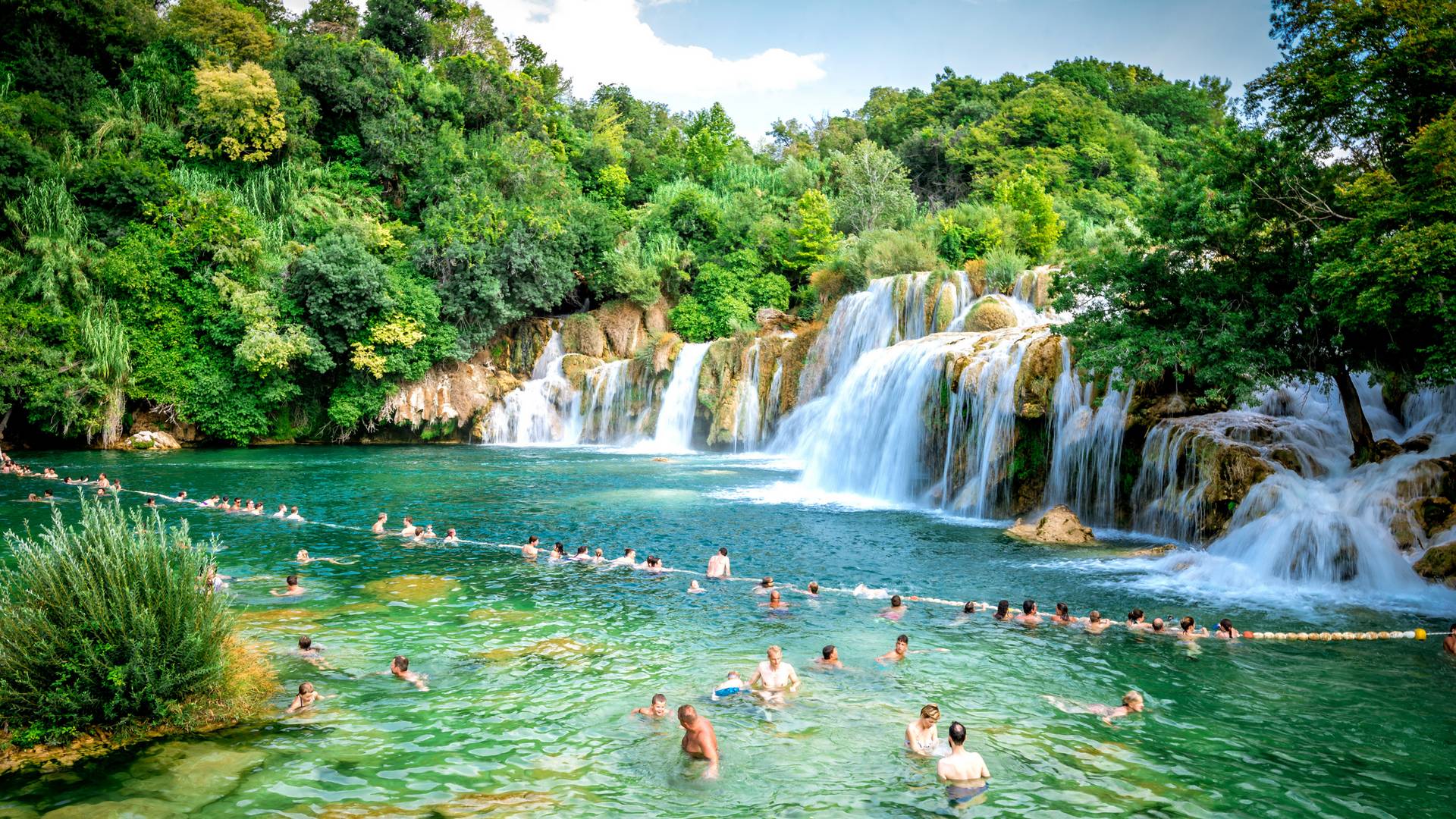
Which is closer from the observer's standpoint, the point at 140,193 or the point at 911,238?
the point at 140,193

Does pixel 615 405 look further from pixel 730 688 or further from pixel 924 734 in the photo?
pixel 924 734

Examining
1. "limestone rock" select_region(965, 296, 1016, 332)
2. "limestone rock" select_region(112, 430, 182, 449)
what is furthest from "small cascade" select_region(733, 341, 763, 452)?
"limestone rock" select_region(112, 430, 182, 449)

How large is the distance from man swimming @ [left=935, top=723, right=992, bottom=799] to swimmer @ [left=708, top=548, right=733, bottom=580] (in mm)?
7622

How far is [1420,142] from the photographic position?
37.0ft

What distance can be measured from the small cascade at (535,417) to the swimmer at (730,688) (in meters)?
32.2

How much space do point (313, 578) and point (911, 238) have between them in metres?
29.2

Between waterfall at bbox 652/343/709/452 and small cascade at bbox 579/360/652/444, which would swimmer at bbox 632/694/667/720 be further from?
small cascade at bbox 579/360/652/444

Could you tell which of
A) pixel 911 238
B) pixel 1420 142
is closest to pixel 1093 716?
pixel 1420 142

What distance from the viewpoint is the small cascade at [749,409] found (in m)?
35.8

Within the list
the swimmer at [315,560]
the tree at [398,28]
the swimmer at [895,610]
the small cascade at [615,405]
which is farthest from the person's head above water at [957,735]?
the tree at [398,28]

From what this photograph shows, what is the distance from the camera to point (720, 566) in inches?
586

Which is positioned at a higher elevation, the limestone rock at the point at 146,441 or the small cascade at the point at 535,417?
the small cascade at the point at 535,417

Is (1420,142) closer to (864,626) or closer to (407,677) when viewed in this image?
(864,626)

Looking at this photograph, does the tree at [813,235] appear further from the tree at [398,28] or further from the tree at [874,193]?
the tree at [398,28]
